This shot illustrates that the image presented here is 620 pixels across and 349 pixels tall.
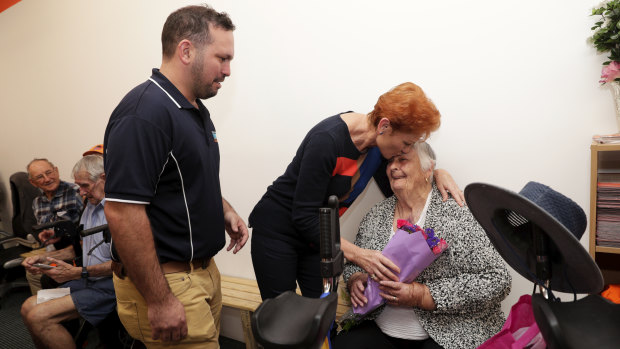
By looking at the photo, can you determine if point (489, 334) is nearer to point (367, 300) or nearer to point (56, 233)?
point (367, 300)

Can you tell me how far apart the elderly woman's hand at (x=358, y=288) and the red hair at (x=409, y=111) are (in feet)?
2.17

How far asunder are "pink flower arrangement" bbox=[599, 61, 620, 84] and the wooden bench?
1545 millimetres

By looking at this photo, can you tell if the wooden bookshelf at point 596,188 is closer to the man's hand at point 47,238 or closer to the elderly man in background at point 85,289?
the elderly man in background at point 85,289


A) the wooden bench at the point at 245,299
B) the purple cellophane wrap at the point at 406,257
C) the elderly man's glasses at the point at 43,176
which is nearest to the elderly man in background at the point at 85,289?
the wooden bench at the point at 245,299

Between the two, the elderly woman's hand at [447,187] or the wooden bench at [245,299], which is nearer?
the elderly woman's hand at [447,187]

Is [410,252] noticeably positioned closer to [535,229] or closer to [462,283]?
[462,283]

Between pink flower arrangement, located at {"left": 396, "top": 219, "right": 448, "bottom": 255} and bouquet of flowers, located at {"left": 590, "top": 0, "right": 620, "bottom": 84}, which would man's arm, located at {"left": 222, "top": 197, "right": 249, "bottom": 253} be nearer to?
Result: pink flower arrangement, located at {"left": 396, "top": 219, "right": 448, "bottom": 255}

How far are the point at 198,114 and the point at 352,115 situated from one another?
62 cm

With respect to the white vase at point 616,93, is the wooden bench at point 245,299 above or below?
below

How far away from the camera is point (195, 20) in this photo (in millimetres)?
1395

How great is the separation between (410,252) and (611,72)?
1034mm

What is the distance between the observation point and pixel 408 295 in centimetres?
155

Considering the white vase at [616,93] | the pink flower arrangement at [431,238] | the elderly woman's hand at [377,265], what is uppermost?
the white vase at [616,93]

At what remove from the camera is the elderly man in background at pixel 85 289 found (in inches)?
90.4
